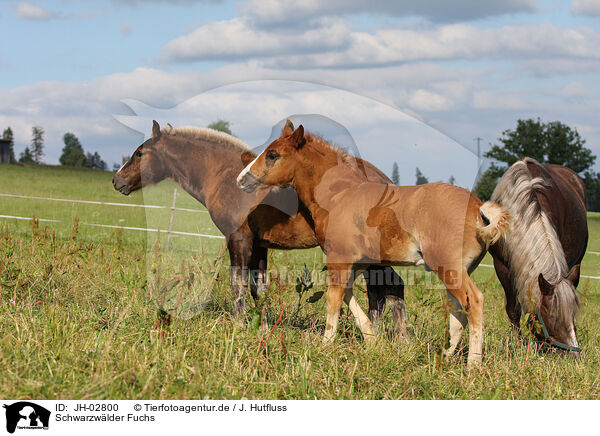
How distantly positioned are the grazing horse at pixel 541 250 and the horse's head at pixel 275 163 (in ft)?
6.95

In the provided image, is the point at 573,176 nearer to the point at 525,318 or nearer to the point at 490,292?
the point at 490,292

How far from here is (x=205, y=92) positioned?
4.51 meters

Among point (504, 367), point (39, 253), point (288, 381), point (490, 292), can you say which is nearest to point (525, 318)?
point (504, 367)

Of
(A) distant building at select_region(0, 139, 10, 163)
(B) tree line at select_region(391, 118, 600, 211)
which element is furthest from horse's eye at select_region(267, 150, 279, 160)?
(A) distant building at select_region(0, 139, 10, 163)

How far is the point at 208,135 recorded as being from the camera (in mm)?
5816

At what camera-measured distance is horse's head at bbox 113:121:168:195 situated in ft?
19.2

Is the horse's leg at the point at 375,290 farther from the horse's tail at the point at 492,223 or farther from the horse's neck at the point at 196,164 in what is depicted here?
the horse's neck at the point at 196,164

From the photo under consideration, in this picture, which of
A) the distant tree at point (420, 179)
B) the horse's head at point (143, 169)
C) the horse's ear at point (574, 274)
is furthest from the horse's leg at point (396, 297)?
A: the horse's head at point (143, 169)

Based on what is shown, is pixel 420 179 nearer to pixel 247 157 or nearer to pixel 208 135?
pixel 247 157

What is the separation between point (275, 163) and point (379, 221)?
3.20 feet

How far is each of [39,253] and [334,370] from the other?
17.2 feet
